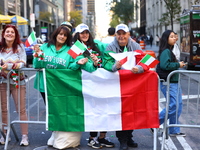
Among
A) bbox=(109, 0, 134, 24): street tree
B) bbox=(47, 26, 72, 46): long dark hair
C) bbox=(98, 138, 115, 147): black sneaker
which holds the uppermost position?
bbox=(109, 0, 134, 24): street tree

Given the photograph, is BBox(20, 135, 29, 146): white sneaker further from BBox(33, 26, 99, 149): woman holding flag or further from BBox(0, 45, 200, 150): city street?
BBox(33, 26, 99, 149): woman holding flag

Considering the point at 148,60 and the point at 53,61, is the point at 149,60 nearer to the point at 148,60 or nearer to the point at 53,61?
the point at 148,60

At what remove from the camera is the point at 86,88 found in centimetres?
538

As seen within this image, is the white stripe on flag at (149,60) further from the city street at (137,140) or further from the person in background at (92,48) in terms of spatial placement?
the city street at (137,140)

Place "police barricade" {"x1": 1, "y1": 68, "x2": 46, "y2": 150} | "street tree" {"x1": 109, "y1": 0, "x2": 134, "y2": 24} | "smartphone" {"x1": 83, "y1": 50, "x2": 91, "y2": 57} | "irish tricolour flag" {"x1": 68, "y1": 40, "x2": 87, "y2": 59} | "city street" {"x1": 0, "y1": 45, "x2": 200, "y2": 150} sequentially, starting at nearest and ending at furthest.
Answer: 1. "irish tricolour flag" {"x1": 68, "y1": 40, "x2": 87, "y2": 59}
2. "smartphone" {"x1": 83, "y1": 50, "x2": 91, "y2": 57}
3. "police barricade" {"x1": 1, "y1": 68, "x2": 46, "y2": 150}
4. "city street" {"x1": 0, "y1": 45, "x2": 200, "y2": 150}
5. "street tree" {"x1": 109, "y1": 0, "x2": 134, "y2": 24}

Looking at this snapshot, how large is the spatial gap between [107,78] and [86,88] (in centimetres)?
34

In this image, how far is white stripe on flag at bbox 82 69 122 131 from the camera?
5355 millimetres

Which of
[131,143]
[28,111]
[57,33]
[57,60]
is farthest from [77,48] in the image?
[131,143]

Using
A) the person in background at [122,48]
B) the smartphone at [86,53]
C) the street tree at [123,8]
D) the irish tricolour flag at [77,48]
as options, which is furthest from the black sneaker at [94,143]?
the street tree at [123,8]

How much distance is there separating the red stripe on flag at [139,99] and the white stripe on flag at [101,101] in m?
0.09

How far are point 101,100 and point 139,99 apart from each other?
22.2 inches

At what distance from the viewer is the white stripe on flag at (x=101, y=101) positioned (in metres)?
5.36

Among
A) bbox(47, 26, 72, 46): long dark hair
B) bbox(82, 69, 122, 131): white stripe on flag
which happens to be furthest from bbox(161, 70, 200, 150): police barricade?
bbox(47, 26, 72, 46): long dark hair

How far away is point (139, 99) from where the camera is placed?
534 centimetres
